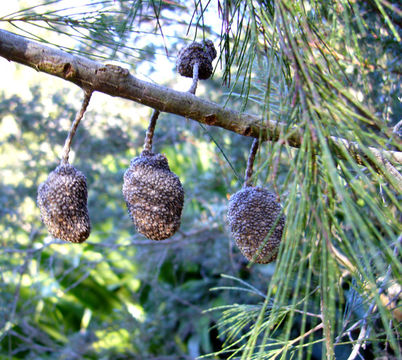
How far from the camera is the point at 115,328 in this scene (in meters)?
2.84

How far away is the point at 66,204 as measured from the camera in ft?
2.49

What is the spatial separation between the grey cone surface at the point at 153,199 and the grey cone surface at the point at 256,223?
4.2 inches

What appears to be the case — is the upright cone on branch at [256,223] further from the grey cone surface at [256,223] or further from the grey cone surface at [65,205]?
the grey cone surface at [65,205]

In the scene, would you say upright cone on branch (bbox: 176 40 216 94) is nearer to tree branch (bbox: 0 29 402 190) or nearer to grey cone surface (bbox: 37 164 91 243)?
tree branch (bbox: 0 29 402 190)

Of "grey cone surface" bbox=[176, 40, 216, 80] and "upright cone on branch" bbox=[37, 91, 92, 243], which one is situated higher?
"grey cone surface" bbox=[176, 40, 216, 80]

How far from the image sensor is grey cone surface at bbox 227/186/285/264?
0.74 meters

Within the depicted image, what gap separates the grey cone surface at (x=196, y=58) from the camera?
0.91m

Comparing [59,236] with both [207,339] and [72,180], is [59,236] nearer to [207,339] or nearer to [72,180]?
[72,180]

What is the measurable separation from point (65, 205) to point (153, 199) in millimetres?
154

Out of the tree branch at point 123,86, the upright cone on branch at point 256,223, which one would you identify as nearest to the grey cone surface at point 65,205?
the tree branch at point 123,86

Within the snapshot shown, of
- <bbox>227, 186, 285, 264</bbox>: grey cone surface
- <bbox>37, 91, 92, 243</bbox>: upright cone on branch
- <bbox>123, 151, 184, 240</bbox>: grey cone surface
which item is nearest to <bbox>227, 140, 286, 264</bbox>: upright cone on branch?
<bbox>227, 186, 285, 264</bbox>: grey cone surface

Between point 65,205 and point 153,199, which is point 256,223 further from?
point 65,205

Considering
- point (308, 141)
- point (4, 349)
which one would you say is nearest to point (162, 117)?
point (4, 349)

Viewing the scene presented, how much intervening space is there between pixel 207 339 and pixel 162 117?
1506mm
